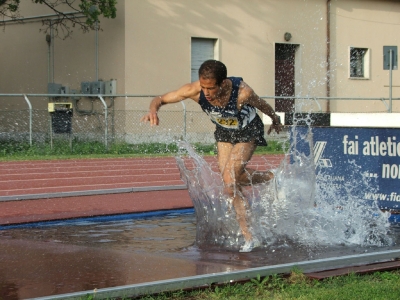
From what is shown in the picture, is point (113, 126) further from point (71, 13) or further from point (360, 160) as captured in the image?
point (360, 160)

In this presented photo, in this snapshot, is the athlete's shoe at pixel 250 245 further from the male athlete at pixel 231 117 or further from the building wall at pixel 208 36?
the building wall at pixel 208 36

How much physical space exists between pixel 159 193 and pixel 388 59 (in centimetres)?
1159

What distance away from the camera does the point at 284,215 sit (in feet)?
27.5

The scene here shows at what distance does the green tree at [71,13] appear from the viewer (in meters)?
21.9

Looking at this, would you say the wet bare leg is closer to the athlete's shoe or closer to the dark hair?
the athlete's shoe

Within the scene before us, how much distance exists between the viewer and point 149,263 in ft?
21.1

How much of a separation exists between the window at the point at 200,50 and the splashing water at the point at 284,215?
15.8 m

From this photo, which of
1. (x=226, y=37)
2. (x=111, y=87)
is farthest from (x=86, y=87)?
(x=226, y=37)

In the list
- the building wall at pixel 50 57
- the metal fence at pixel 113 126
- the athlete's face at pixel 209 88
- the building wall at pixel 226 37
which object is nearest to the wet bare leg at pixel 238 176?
the athlete's face at pixel 209 88

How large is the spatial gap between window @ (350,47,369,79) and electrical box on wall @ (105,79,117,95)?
9430 mm

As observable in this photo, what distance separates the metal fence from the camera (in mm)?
20312

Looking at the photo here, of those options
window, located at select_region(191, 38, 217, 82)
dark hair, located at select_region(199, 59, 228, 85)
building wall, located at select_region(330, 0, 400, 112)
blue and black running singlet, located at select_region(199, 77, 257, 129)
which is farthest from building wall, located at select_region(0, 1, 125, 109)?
dark hair, located at select_region(199, 59, 228, 85)

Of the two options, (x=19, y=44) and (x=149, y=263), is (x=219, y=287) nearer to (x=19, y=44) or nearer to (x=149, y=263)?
(x=149, y=263)

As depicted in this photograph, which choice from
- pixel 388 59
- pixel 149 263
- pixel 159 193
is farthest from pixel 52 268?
pixel 388 59
